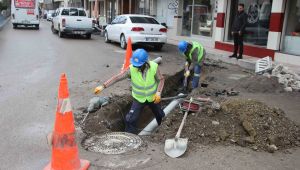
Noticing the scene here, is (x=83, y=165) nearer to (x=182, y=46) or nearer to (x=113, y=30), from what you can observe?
(x=182, y=46)

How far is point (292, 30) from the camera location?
12.6 meters

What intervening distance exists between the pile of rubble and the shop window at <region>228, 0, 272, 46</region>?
4.08 meters

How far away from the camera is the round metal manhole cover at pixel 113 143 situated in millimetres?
4797

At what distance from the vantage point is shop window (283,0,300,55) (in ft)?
40.6

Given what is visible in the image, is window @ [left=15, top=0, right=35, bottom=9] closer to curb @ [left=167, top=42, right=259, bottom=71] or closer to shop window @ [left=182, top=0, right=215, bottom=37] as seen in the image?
shop window @ [left=182, top=0, right=215, bottom=37]

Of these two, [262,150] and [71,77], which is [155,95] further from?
[71,77]

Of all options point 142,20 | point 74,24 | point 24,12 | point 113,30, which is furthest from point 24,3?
point 142,20

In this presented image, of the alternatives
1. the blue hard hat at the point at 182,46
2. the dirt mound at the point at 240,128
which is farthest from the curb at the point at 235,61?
the dirt mound at the point at 240,128

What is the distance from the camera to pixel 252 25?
1460 cm

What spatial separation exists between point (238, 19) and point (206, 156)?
8.84m

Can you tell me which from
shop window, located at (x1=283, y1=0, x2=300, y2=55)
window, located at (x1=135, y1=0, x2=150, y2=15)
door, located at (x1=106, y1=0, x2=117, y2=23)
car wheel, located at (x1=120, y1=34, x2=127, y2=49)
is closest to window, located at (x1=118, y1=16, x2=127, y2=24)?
car wheel, located at (x1=120, y1=34, x2=127, y2=49)

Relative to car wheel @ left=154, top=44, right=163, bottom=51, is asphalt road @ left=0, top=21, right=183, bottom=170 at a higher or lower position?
lower

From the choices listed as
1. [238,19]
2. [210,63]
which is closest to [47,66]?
[210,63]

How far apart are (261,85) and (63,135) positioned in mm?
6574
